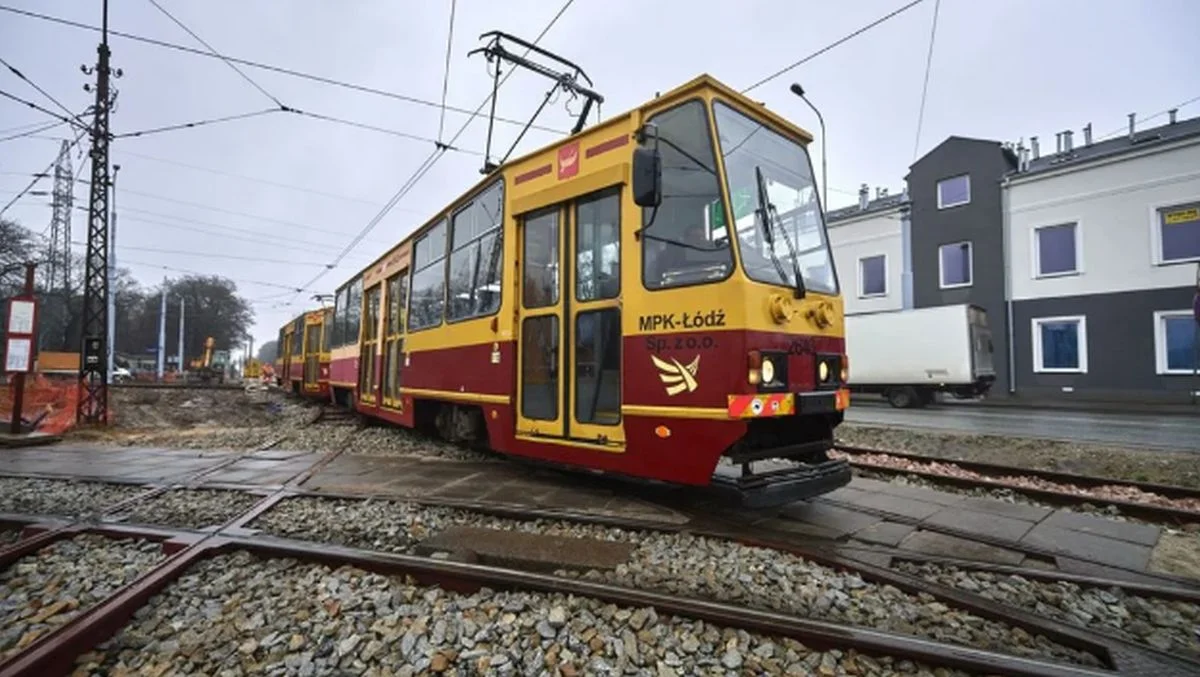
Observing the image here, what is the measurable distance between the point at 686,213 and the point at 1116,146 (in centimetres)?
2298

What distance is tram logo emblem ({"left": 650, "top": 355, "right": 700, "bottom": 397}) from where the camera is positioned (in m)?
3.98

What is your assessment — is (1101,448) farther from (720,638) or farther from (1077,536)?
(720,638)

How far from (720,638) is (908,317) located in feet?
58.9

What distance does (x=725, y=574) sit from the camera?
3.22m

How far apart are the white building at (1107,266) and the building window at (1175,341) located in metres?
0.03

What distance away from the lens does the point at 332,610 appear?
9.19 ft

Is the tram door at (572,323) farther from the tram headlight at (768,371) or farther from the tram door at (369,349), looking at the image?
the tram door at (369,349)

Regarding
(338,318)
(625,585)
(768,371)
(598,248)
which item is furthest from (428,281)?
(338,318)

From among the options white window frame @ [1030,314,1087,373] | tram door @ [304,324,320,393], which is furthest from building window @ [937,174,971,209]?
tram door @ [304,324,320,393]

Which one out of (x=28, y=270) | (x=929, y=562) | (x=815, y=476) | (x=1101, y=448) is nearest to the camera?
(x=929, y=562)

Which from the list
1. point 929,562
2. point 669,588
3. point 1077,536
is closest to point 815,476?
point 929,562

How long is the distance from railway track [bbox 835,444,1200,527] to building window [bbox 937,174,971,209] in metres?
18.4

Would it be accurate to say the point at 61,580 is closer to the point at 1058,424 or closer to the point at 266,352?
the point at 1058,424

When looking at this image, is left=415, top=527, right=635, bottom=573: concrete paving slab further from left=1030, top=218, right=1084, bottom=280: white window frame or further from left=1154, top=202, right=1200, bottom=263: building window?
left=1030, top=218, right=1084, bottom=280: white window frame
